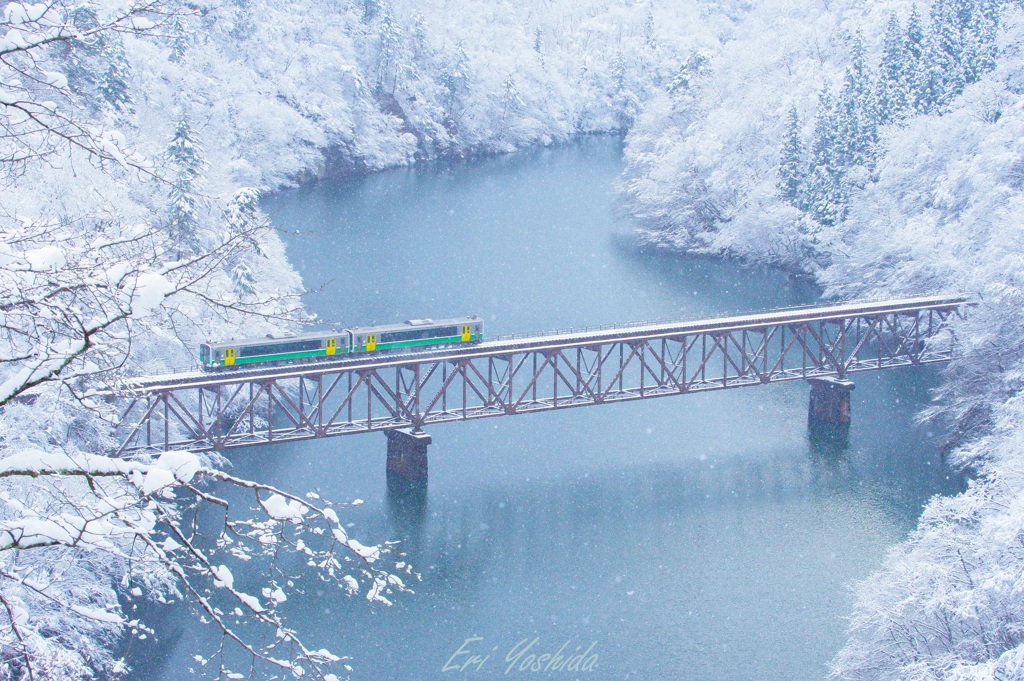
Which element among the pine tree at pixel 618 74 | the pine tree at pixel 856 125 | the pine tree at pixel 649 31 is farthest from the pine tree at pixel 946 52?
the pine tree at pixel 649 31

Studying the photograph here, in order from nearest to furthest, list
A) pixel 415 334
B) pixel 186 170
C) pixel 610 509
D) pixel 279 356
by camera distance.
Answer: pixel 610 509 < pixel 279 356 < pixel 415 334 < pixel 186 170

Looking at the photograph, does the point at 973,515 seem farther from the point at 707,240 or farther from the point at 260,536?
the point at 707,240

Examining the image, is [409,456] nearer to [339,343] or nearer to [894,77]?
[339,343]

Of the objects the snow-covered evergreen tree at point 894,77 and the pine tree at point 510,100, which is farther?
the pine tree at point 510,100

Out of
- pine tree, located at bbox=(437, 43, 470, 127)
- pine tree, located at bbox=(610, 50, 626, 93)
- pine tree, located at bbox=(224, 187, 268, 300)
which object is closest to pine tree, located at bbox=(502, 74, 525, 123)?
pine tree, located at bbox=(437, 43, 470, 127)

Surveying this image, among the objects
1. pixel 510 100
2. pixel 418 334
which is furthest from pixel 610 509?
pixel 510 100

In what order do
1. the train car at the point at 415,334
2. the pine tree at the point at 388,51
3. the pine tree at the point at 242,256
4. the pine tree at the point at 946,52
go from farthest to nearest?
the pine tree at the point at 388,51 → the pine tree at the point at 946,52 → the pine tree at the point at 242,256 → the train car at the point at 415,334

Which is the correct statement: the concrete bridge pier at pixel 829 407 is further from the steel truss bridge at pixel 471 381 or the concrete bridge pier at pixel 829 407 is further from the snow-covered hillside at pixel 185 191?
the snow-covered hillside at pixel 185 191
